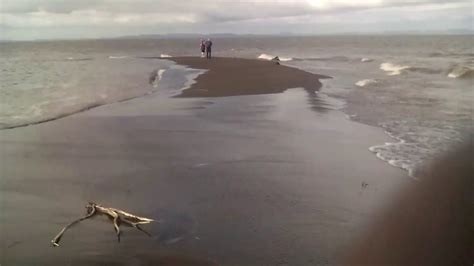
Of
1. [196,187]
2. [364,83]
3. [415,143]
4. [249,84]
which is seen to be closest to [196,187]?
[196,187]

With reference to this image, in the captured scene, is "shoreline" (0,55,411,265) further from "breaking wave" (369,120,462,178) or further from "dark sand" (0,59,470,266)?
"breaking wave" (369,120,462,178)

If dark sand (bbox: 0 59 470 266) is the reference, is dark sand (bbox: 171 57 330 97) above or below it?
above

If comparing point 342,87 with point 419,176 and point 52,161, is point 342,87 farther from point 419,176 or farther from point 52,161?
point 52,161

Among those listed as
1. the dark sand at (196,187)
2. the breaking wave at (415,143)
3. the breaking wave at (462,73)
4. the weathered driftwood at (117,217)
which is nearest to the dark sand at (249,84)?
the dark sand at (196,187)

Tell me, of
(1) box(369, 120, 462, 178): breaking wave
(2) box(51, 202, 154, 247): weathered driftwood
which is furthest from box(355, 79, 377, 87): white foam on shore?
(2) box(51, 202, 154, 247): weathered driftwood

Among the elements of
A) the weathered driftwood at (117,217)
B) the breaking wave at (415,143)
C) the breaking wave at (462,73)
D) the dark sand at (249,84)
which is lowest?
the weathered driftwood at (117,217)

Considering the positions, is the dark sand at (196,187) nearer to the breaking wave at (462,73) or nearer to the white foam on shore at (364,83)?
the white foam on shore at (364,83)

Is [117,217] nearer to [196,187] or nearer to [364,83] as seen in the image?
[196,187]

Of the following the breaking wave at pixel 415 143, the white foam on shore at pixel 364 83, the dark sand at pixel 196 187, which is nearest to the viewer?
the dark sand at pixel 196 187
